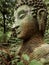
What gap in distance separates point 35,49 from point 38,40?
0.32m

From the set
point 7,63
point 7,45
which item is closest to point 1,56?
point 7,63

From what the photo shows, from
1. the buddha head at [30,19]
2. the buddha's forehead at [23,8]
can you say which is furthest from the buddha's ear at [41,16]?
the buddha's forehead at [23,8]

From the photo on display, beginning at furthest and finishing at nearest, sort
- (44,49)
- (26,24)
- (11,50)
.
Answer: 1. (11,50)
2. (26,24)
3. (44,49)

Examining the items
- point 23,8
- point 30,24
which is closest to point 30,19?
point 30,24

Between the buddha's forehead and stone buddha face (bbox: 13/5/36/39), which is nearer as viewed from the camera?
stone buddha face (bbox: 13/5/36/39)

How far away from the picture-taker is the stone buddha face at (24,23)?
11.4 feet

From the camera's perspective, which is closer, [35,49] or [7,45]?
[35,49]

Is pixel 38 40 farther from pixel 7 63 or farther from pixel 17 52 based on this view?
pixel 7 63

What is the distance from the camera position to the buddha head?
348cm

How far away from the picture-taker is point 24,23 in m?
3.49

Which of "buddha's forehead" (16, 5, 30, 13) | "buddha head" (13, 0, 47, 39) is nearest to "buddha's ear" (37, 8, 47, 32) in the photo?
"buddha head" (13, 0, 47, 39)

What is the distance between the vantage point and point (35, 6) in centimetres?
363

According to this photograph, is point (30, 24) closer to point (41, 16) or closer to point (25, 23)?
point (25, 23)

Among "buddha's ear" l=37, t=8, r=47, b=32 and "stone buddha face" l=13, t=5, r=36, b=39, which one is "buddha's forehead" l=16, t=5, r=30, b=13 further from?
"buddha's ear" l=37, t=8, r=47, b=32
